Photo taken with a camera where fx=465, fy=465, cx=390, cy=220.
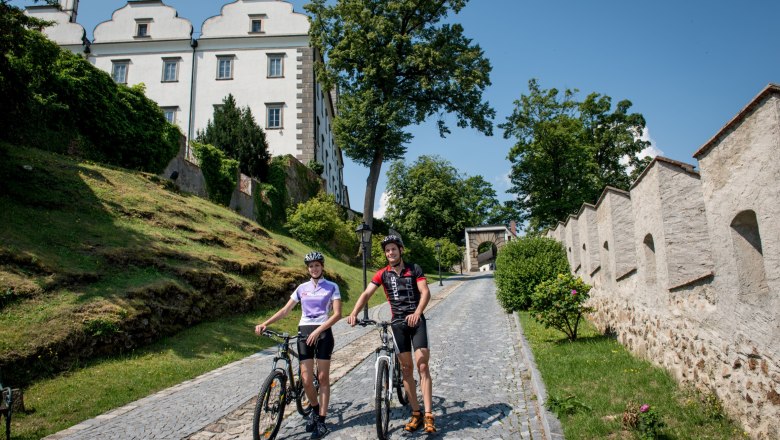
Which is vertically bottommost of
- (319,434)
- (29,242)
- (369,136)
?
(319,434)

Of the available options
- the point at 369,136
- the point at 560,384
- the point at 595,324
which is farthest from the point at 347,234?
the point at 560,384

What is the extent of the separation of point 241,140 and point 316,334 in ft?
79.8

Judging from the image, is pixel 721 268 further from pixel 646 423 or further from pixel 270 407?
pixel 270 407

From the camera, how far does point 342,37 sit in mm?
29109

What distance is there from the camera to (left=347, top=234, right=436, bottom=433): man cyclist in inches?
196

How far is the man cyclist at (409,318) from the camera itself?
497 cm

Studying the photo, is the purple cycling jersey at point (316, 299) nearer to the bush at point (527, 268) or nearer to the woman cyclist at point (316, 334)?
the woman cyclist at point (316, 334)

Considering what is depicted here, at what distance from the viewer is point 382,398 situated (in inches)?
189

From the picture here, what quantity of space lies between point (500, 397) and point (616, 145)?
32979mm

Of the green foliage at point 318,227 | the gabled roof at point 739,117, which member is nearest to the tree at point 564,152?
the green foliage at point 318,227

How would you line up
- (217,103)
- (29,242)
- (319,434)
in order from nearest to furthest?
(319,434)
(29,242)
(217,103)

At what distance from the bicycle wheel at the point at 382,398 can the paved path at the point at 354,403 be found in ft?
0.97

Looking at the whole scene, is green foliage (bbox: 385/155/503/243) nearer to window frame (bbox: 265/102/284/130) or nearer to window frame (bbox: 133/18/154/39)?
window frame (bbox: 265/102/284/130)

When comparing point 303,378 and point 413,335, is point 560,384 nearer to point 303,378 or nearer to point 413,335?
point 413,335
